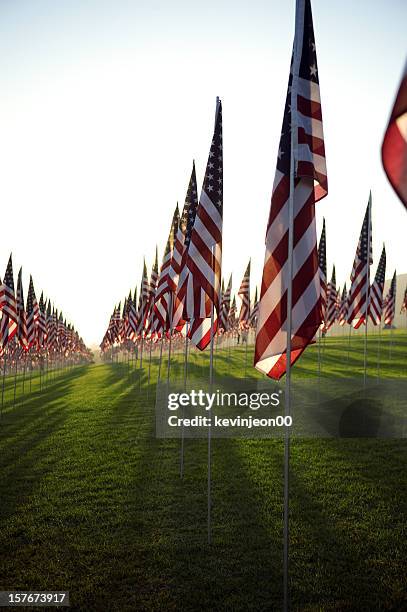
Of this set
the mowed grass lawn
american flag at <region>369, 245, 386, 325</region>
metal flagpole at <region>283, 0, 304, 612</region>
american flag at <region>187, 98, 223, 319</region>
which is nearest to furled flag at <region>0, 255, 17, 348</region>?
the mowed grass lawn

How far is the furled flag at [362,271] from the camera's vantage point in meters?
20.4

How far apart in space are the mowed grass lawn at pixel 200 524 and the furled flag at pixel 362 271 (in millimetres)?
6711

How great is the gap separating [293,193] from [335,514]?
24.4 ft

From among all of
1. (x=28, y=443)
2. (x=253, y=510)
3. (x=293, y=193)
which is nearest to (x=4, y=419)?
(x=28, y=443)

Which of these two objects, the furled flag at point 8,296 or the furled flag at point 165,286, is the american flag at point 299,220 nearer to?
the furled flag at point 165,286

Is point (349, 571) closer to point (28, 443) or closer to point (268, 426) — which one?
point (268, 426)

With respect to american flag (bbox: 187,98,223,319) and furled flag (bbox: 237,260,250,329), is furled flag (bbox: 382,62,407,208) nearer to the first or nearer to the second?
american flag (bbox: 187,98,223,319)

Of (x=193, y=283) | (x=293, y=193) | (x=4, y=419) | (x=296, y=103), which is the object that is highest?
(x=296, y=103)

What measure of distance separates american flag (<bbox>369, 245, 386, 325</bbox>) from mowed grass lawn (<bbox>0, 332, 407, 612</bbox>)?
33.8ft

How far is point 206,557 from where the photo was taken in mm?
8547

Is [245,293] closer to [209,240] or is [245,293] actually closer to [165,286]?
[165,286]

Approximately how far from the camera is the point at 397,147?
3.52m

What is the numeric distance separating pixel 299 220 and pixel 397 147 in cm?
293

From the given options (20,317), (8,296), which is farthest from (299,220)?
(20,317)
